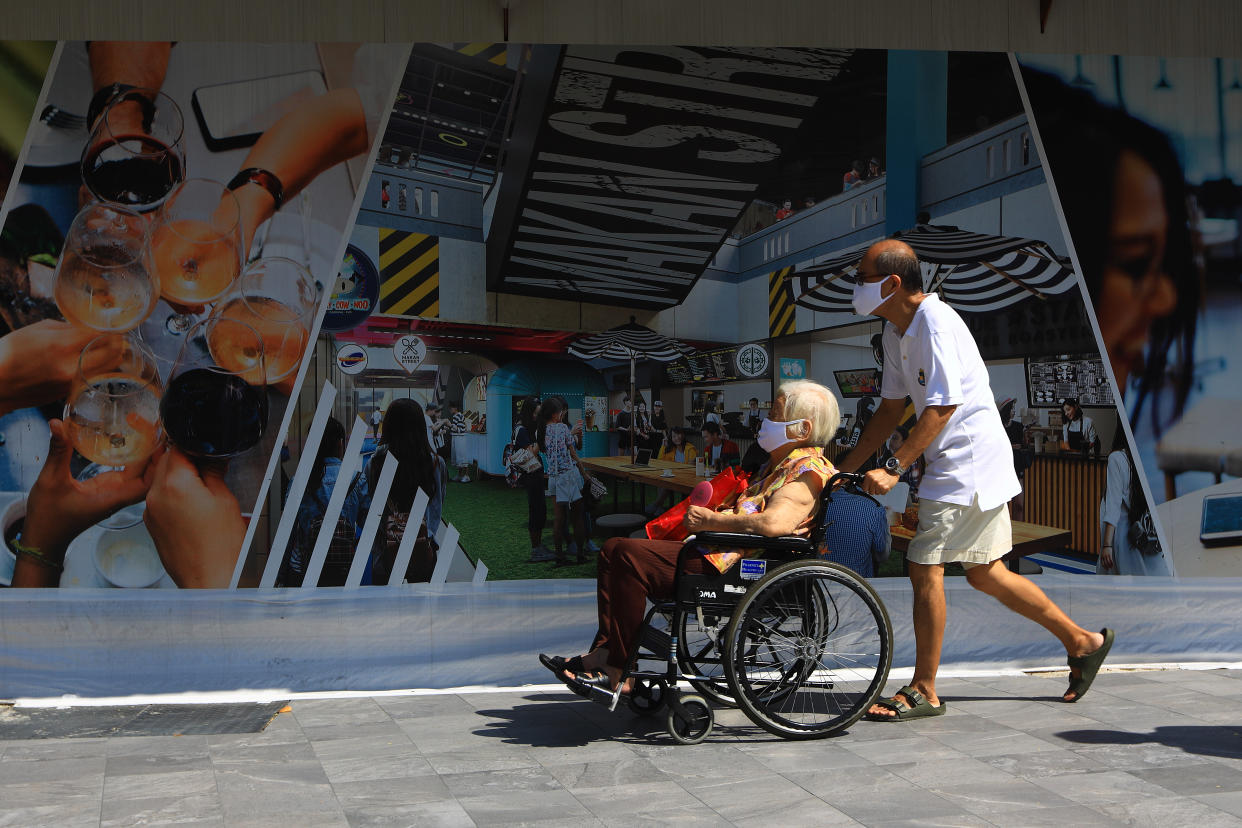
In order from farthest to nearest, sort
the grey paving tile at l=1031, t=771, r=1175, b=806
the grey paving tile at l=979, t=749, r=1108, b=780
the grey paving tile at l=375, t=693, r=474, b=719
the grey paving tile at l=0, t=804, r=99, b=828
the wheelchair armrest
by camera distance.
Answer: the grey paving tile at l=375, t=693, r=474, b=719 → the wheelchair armrest → the grey paving tile at l=979, t=749, r=1108, b=780 → the grey paving tile at l=1031, t=771, r=1175, b=806 → the grey paving tile at l=0, t=804, r=99, b=828

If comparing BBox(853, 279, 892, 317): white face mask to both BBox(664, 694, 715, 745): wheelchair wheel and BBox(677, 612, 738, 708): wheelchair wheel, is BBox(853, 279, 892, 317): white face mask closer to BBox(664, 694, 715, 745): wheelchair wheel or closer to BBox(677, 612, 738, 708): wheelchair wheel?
BBox(677, 612, 738, 708): wheelchair wheel

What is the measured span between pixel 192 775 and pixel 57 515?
214 cm

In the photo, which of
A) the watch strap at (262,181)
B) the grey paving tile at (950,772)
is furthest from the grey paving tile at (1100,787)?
the watch strap at (262,181)

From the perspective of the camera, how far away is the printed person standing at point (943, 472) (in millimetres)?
4133

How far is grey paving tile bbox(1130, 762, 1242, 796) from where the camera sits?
3.28 meters

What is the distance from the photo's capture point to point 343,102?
5.21 metres

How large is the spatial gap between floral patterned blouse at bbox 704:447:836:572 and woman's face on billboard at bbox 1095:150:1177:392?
2.34 metres

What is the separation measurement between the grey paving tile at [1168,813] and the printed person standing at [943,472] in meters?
1.08

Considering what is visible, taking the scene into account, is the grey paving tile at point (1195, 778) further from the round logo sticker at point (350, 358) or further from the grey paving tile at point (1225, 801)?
the round logo sticker at point (350, 358)

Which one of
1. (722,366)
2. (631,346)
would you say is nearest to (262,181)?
(631,346)

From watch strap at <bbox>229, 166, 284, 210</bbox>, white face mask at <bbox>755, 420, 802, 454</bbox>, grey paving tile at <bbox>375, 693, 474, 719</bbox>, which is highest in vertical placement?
watch strap at <bbox>229, 166, 284, 210</bbox>

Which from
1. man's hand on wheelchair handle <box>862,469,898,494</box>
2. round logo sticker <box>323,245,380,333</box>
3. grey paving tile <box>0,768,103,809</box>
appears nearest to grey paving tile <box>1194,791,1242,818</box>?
man's hand on wheelchair handle <box>862,469,898,494</box>

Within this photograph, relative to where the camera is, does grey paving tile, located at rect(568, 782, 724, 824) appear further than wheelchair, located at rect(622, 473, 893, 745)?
No

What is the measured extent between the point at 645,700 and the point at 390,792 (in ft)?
4.23
